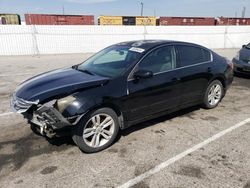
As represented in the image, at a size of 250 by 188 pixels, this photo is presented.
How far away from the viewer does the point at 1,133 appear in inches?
171

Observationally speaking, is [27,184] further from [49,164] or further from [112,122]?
[112,122]

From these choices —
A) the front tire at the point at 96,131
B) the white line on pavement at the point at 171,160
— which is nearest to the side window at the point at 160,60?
the front tire at the point at 96,131

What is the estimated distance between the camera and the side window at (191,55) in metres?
4.76

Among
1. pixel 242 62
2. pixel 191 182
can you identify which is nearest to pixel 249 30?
pixel 242 62

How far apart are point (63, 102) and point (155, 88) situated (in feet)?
5.29

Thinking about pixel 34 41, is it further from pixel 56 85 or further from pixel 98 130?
pixel 98 130

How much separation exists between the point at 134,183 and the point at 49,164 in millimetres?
1225

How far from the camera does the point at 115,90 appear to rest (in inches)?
146

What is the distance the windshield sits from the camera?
161 inches

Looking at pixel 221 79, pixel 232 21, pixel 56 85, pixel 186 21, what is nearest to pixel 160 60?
pixel 56 85

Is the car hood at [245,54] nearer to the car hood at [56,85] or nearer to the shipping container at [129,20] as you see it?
the car hood at [56,85]

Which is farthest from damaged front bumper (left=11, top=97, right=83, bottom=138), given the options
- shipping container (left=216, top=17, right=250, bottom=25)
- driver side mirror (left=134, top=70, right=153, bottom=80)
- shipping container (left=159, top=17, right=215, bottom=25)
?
shipping container (left=216, top=17, right=250, bottom=25)

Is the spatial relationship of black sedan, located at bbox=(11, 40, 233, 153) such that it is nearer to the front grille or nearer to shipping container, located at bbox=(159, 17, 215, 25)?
the front grille

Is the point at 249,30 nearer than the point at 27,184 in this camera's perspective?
No
